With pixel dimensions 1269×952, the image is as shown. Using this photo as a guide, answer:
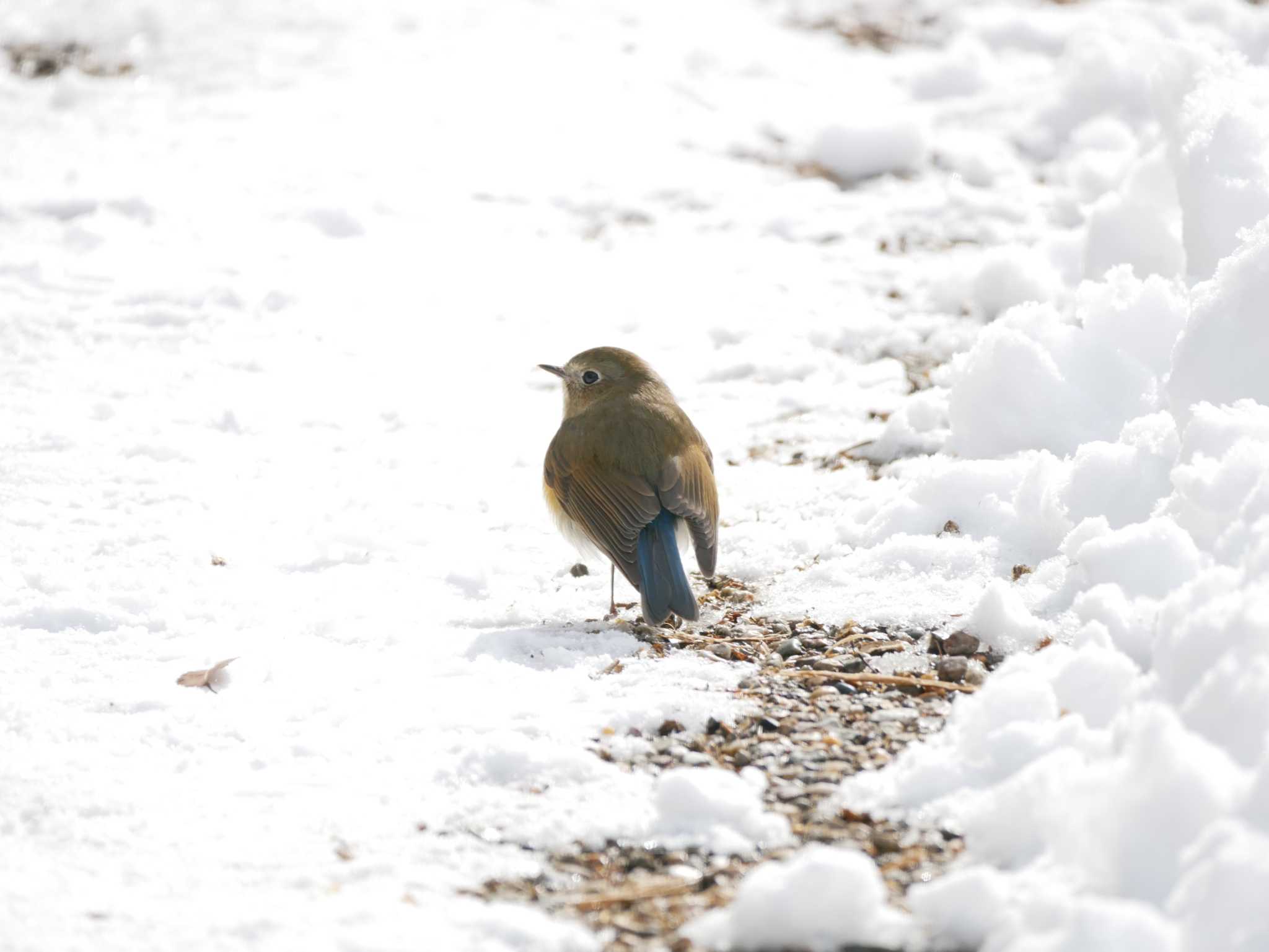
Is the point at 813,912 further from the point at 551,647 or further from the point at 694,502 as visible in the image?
the point at 694,502

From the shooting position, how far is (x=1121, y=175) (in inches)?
297

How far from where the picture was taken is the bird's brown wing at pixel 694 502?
449 cm

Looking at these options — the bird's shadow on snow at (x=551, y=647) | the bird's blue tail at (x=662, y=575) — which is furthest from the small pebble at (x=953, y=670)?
the bird's shadow on snow at (x=551, y=647)

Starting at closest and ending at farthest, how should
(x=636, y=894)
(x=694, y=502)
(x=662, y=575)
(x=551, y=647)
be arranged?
(x=636, y=894), (x=551, y=647), (x=662, y=575), (x=694, y=502)

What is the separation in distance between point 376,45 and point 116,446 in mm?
5564

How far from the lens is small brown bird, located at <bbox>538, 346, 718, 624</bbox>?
171 inches

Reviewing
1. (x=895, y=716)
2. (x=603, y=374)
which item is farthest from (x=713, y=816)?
(x=603, y=374)

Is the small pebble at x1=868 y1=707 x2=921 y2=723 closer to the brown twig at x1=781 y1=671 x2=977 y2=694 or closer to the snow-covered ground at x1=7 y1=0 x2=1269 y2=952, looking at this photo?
the brown twig at x1=781 y1=671 x2=977 y2=694

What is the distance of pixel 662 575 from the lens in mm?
4297

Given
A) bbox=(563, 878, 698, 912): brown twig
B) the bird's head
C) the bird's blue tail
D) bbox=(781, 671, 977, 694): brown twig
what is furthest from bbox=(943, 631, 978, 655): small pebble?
the bird's head

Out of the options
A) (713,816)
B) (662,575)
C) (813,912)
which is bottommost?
(813,912)

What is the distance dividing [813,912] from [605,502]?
2.17 metres

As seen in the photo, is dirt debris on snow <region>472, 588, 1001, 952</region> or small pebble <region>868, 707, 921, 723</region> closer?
dirt debris on snow <region>472, 588, 1001, 952</region>

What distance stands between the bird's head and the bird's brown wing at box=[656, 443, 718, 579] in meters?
0.52
